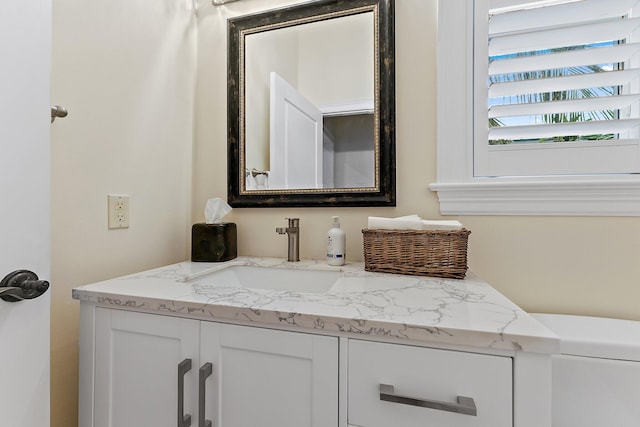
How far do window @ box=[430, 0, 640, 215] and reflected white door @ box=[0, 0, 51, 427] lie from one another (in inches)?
42.6

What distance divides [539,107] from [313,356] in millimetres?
1058

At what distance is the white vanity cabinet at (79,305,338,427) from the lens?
67 cm

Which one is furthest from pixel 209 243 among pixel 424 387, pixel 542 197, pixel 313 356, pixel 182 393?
pixel 542 197

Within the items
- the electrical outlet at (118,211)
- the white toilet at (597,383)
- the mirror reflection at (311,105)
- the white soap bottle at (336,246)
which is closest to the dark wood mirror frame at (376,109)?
the mirror reflection at (311,105)

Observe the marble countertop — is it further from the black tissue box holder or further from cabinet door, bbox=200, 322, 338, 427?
the black tissue box holder

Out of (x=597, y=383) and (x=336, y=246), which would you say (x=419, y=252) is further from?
(x=597, y=383)

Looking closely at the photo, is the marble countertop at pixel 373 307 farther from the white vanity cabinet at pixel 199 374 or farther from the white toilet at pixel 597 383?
the white toilet at pixel 597 383

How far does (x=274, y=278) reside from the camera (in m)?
1.17

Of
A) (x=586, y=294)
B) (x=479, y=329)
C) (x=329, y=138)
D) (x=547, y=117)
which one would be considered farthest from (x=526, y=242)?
(x=329, y=138)

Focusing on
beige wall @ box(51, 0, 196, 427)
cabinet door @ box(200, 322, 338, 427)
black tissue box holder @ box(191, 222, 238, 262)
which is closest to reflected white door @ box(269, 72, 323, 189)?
black tissue box holder @ box(191, 222, 238, 262)

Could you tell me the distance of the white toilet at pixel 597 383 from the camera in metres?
0.78

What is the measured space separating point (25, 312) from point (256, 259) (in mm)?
733

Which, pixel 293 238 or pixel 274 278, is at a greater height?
pixel 293 238

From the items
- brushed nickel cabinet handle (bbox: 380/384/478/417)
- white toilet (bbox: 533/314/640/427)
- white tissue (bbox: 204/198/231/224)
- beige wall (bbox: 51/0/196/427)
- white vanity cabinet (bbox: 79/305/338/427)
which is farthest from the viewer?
white tissue (bbox: 204/198/231/224)
